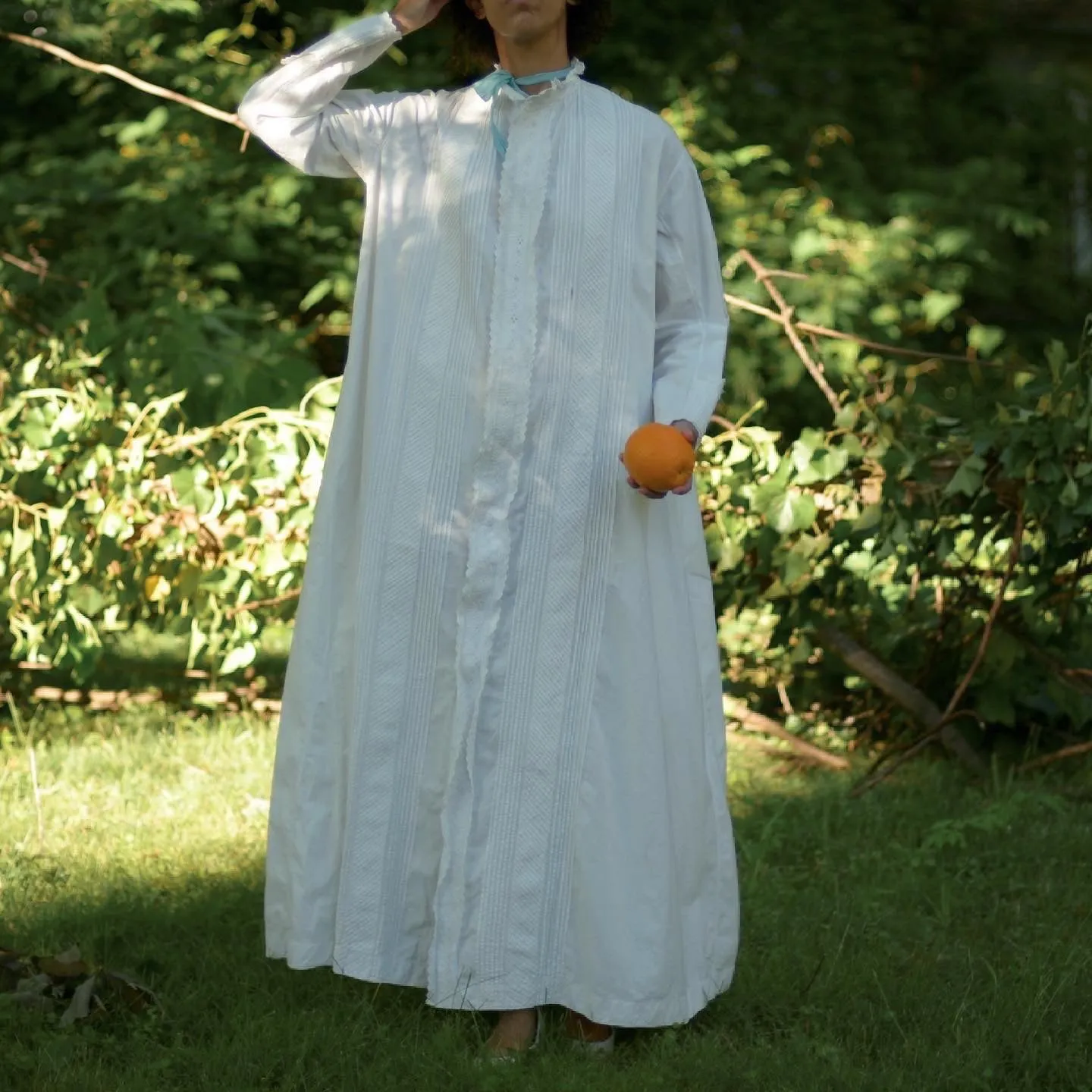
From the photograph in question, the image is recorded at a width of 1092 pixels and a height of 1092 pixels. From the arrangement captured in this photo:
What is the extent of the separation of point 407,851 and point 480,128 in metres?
1.16

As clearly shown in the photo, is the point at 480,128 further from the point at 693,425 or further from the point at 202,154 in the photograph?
the point at 202,154

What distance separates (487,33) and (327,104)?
0.32 metres

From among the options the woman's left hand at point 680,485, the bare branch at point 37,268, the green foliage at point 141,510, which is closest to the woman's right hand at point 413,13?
the woman's left hand at point 680,485

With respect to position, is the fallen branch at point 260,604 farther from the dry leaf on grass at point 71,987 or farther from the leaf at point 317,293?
the leaf at point 317,293

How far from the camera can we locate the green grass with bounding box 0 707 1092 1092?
2.69m

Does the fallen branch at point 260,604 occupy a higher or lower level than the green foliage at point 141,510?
lower

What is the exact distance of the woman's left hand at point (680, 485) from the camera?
2.63 metres

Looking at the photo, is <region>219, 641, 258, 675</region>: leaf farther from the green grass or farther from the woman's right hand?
the woman's right hand

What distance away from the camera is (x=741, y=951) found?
3.25 meters

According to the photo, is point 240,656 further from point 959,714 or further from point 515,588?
point 515,588

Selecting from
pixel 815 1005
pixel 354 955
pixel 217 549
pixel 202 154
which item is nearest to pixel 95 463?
pixel 217 549

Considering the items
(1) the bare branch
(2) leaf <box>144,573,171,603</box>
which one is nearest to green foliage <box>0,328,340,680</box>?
(2) leaf <box>144,573,171,603</box>

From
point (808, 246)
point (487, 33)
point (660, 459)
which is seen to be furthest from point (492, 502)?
point (808, 246)

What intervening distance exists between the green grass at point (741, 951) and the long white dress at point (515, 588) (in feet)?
0.46
